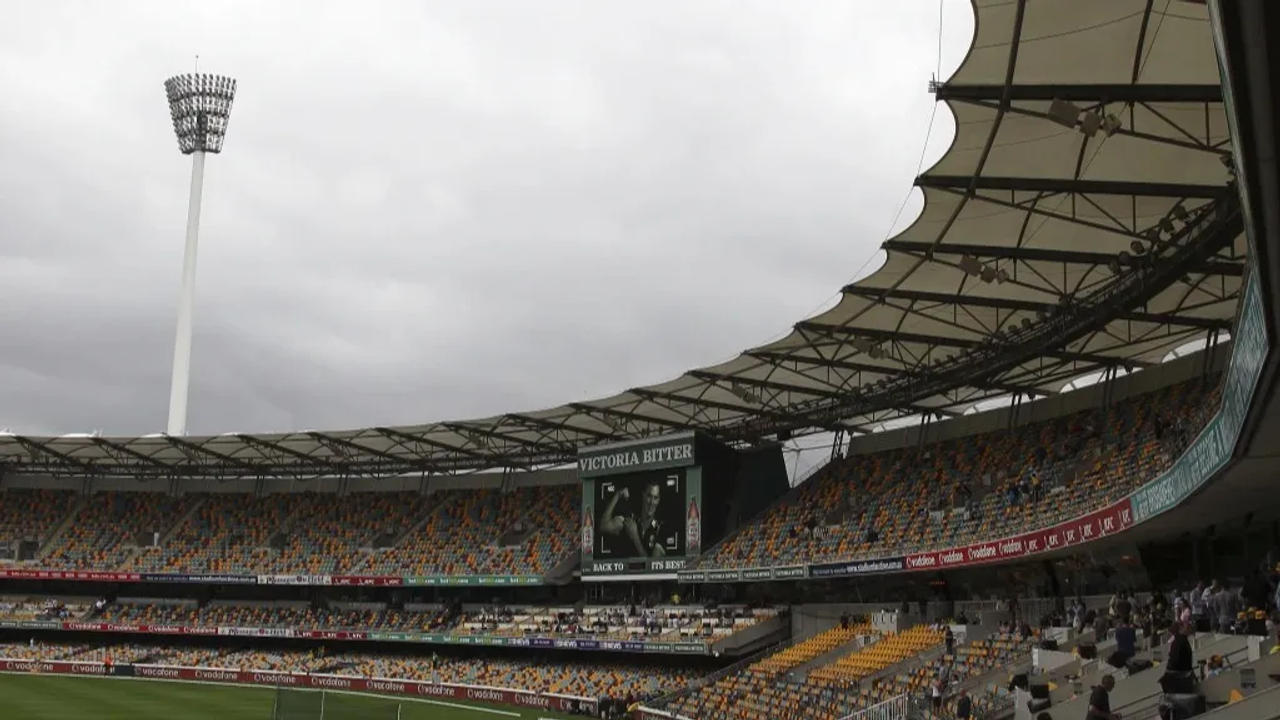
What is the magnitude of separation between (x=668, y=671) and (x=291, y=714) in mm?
23209

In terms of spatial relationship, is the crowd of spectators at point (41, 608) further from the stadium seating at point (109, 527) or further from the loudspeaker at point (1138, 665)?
the loudspeaker at point (1138, 665)

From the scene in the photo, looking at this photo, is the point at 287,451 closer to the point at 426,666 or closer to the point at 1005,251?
the point at 426,666

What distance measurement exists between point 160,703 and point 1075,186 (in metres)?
38.1

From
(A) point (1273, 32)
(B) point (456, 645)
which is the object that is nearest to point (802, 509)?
(B) point (456, 645)

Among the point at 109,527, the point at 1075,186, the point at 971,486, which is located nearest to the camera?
the point at 1075,186

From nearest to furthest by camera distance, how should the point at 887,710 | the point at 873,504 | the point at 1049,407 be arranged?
the point at 887,710 → the point at 1049,407 → the point at 873,504

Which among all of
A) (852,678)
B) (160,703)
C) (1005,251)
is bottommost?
(160,703)

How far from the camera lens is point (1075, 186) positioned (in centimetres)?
2247

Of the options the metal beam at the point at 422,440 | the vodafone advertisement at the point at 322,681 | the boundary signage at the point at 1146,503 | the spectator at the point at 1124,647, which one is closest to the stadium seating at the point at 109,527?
the vodafone advertisement at the point at 322,681

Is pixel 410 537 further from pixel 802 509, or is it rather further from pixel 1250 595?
pixel 1250 595

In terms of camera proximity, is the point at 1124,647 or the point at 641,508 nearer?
the point at 1124,647

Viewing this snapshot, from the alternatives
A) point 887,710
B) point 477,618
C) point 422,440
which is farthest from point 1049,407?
point 422,440

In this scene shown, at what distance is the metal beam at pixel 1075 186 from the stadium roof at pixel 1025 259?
0.04 m

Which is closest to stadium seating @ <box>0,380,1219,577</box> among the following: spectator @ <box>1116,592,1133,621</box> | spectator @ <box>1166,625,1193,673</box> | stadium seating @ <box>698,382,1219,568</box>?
stadium seating @ <box>698,382,1219,568</box>
